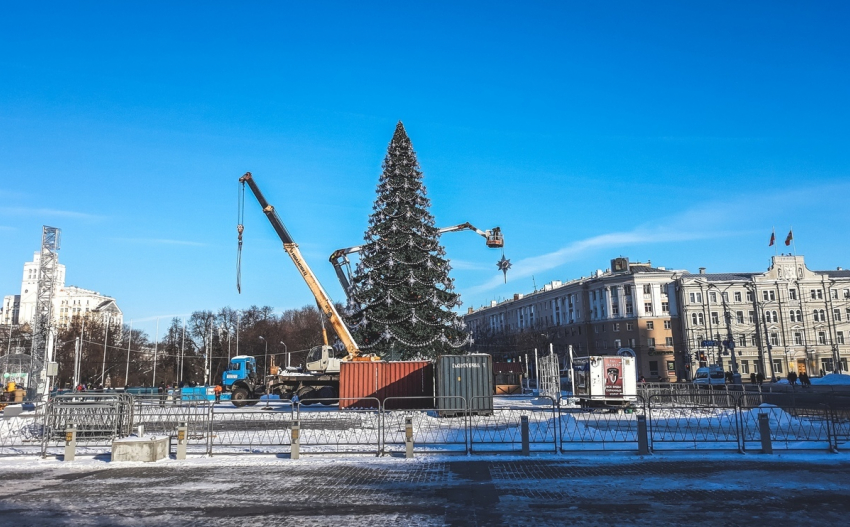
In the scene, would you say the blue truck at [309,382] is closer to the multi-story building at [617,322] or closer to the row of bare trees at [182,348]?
the row of bare trees at [182,348]

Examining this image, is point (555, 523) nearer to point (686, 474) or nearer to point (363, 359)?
point (686, 474)

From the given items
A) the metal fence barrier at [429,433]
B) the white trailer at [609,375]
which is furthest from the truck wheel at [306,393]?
the white trailer at [609,375]

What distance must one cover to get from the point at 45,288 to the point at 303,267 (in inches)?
976

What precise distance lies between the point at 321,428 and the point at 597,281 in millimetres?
76551

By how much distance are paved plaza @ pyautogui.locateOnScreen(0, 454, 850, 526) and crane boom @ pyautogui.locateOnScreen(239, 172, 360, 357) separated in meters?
20.7

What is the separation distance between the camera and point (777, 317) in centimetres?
8256

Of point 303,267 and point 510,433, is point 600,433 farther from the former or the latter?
point 303,267

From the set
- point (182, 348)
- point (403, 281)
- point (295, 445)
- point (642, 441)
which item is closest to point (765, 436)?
point (642, 441)

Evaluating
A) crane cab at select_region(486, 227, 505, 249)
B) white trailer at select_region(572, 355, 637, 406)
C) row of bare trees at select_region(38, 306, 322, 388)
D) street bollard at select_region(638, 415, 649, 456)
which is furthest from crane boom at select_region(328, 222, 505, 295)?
row of bare trees at select_region(38, 306, 322, 388)

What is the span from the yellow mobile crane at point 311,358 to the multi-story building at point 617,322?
5001cm

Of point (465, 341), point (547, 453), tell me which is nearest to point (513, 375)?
point (465, 341)

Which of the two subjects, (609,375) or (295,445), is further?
(609,375)

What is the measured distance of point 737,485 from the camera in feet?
36.4

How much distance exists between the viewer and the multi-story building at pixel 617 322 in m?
85.9
